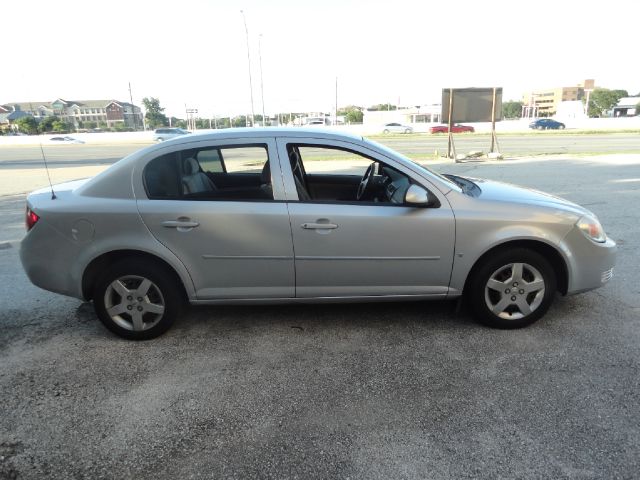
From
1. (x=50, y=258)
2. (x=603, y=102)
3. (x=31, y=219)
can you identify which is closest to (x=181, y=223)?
(x=50, y=258)

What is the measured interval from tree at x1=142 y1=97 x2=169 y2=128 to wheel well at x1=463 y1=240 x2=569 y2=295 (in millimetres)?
97591

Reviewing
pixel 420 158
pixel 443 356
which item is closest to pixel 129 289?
pixel 443 356

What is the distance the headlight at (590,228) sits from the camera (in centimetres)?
359

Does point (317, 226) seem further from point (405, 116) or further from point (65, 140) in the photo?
point (405, 116)

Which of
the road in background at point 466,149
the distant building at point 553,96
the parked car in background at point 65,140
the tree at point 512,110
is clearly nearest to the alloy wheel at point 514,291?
the road in background at point 466,149

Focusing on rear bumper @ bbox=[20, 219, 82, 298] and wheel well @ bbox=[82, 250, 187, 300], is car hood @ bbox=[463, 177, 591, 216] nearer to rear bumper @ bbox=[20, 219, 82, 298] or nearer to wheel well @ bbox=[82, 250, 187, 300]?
wheel well @ bbox=[82, 250, 187, 300]

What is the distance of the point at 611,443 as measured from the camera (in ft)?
7.91

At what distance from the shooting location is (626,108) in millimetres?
101438

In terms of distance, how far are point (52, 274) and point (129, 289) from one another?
0.61 m

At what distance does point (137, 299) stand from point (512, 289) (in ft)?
9.54

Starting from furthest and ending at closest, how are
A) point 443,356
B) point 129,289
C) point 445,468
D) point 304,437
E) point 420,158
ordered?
point 420,158 < point 129,289 < point 443,356 < point 304,437 < point 445,468

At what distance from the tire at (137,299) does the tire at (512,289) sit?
7.74 feet

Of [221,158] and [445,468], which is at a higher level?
[221,158]

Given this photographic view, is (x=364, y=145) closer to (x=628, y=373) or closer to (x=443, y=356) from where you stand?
(x=443, y=356)
